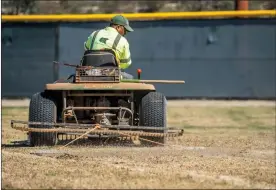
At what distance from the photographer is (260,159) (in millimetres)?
7742

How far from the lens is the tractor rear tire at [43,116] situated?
28.1ft

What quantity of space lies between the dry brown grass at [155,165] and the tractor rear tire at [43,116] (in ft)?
0.72

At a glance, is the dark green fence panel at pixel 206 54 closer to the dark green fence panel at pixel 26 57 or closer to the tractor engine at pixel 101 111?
the dark green fence panel at pixel 26 57

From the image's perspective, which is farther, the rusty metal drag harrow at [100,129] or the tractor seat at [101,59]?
the tractor seat at [101,59]

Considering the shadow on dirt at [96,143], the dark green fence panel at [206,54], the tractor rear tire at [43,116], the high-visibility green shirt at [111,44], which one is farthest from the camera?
the dark green fence panel at [206,54]

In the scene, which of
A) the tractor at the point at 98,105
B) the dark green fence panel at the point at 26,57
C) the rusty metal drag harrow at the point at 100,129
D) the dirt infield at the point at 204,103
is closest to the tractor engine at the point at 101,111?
the tractor at the point at 98,105

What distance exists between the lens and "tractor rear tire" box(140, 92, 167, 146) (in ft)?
28.5

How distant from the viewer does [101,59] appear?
8.73m

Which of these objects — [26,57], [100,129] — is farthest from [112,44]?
[26,57]

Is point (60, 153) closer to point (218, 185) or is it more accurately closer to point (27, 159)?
point (27, 159)

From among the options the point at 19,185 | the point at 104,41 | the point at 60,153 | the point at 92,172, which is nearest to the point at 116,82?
the point at 104,41

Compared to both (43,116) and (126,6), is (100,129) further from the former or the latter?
(126,6)

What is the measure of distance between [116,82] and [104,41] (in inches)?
28.0

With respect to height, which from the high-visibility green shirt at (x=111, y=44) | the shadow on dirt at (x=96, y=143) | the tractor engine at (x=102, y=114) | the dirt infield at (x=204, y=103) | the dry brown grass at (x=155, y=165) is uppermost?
the high-visibility green shirt at (x=111, y=44)
